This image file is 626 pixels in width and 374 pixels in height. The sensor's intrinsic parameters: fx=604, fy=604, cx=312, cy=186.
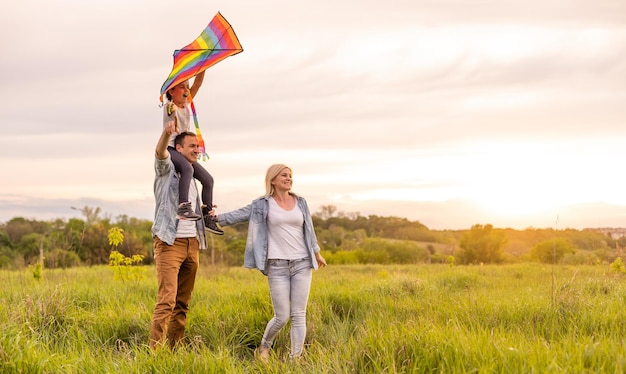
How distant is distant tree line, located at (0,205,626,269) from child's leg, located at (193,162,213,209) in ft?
28.4

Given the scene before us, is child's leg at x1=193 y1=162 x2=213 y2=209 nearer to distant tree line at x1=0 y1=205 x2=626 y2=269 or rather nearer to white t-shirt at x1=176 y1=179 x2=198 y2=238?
white t-shirt at x1=176 y1=179 x2=198 y2=238

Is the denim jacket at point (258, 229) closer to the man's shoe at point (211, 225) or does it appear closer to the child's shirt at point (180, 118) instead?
the man's shoe at point (211, 225)

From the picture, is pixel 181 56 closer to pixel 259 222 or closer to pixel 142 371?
pixel 259 222

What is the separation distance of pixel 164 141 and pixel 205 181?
2.89 feet

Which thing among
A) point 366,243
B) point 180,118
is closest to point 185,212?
point 180,118

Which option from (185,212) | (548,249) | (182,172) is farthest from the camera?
(548,249)

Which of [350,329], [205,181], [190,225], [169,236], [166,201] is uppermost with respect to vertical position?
[205,181]

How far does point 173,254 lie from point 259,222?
105 centimetres

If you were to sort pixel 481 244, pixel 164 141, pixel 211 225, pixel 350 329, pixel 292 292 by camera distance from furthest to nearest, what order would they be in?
pixel 481 244 → pixel 350 329 → pixel 211 225 → pixel 292 292 → pixel 164 141

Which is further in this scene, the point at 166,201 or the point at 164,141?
the point at 166,201

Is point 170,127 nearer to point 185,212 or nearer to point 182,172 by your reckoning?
point 182,172

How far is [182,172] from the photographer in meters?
6.57

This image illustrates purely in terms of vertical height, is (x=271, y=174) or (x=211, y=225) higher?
(x=271, y=174)

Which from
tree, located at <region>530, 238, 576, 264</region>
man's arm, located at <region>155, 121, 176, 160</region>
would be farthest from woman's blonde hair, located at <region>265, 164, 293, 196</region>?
tree, located at <region>530, 238, 576, 264</region>
